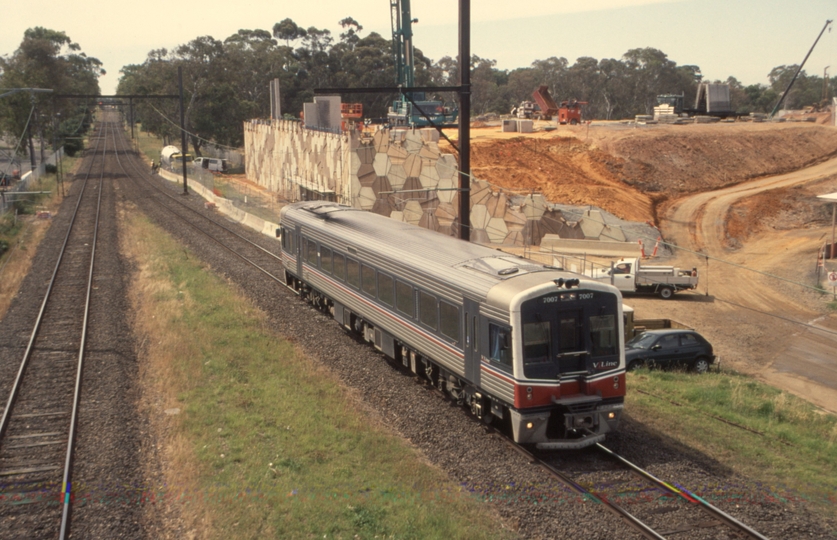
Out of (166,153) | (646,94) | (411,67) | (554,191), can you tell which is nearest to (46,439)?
(554,191)

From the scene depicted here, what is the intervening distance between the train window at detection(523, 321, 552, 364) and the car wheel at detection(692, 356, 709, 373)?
10282 mm

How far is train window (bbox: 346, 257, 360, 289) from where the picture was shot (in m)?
19.3

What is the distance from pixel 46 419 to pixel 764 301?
2807cm

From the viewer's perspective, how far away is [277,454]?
497 inches

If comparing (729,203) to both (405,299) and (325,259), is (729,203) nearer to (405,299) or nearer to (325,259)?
(325,259)

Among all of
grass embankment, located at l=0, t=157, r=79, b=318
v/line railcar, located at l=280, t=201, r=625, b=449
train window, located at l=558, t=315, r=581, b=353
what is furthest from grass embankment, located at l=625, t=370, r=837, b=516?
grass embankment, located at l=0, t=157, r=79, b=318

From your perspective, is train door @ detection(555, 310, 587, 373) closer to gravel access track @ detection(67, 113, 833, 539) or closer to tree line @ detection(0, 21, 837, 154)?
gravel access track @ detection(67, 113, 833, 539)

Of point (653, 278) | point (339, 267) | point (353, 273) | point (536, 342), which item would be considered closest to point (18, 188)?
point (339, 267)

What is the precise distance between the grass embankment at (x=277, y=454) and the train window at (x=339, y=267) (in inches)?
90.1

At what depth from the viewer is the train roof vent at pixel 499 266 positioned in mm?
13539

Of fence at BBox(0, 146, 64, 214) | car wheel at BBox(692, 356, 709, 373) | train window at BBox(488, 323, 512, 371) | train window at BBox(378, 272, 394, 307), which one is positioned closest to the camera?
train window at BBox(488, 323, 512, 371)

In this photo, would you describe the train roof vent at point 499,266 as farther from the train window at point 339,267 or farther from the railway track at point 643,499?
the train window at point 339,267

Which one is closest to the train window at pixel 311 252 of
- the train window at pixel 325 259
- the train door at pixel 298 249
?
the train window at pixel 325 259

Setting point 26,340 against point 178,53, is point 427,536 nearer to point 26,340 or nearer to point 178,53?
point 26,340
